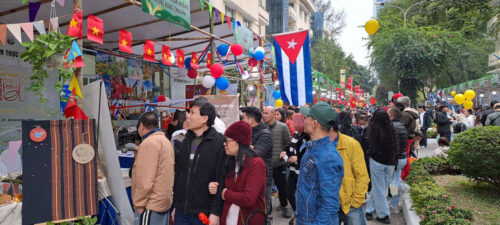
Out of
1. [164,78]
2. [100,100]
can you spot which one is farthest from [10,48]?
[164,78]

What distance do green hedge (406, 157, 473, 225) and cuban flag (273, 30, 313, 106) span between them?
2.46 meters

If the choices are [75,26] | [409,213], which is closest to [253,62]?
[409,213]

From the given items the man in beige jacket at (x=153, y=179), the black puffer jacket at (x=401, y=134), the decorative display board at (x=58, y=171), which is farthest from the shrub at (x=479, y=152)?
the decorative display board at (x=58, y=171)

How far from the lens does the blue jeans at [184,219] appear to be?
338cm

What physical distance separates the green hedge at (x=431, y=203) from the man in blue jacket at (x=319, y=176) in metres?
2.75

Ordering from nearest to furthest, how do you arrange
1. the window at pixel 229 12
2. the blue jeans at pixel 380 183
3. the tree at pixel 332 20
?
the blue jeans at pixel 380 183 → the window at pixel 229 12 → the tree at pixel 332 20

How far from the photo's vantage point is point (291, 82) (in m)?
6.65

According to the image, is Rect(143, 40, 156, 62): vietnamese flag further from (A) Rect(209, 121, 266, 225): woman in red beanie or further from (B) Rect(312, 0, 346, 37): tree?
(B) Rect(312, 0, 346, 37): tree

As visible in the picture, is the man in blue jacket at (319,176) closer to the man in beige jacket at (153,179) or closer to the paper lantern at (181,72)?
the man in beige jacket at (153,179)

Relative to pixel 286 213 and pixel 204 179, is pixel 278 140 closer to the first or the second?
pixel 286 213

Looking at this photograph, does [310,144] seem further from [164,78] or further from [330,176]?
[164,78]

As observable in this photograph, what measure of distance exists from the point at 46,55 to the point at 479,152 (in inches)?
253

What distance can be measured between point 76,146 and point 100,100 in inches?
22.3

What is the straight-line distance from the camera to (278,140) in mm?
6129
